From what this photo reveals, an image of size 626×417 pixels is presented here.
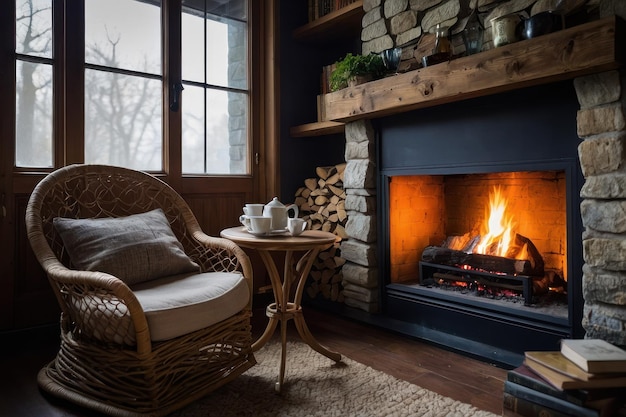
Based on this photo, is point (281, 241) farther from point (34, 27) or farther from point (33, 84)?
point (34, 27)

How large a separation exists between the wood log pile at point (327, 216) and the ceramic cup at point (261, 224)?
111 cm

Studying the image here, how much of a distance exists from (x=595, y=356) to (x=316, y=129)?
2171 mm

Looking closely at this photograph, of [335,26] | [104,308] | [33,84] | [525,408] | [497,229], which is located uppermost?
[335,26]

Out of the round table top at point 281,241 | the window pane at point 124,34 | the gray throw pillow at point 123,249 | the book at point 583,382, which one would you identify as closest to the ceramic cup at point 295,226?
the round table top at point 281,241

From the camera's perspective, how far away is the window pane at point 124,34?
2.70 m

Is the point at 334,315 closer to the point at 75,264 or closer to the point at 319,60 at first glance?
the point at 75,264

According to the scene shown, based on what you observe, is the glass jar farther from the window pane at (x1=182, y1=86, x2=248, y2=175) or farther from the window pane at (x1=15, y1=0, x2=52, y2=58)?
the window pane at (x1=15, y1=0, x2=52, y2=58)

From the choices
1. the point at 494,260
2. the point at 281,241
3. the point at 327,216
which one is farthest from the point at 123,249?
the point at 494,260

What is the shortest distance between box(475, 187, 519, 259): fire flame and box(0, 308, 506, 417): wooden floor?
66 centimetres

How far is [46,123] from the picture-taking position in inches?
101

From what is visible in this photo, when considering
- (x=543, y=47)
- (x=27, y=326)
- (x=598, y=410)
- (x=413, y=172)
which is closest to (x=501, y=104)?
(x=543, y=47)

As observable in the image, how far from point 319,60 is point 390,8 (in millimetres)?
983

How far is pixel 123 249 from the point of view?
6.64 ft

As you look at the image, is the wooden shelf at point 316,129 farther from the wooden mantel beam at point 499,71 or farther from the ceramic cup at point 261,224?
the ceramic cup at point 261,224
